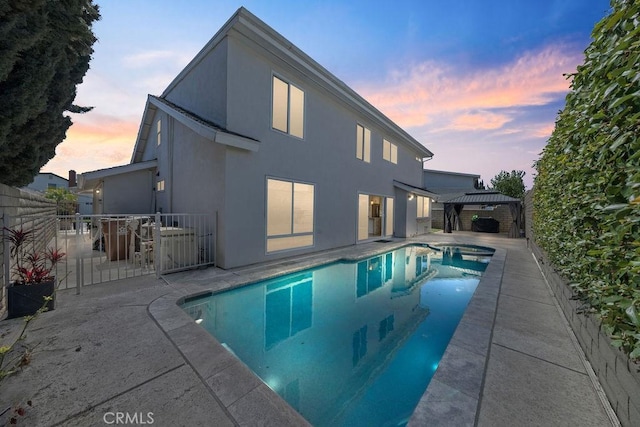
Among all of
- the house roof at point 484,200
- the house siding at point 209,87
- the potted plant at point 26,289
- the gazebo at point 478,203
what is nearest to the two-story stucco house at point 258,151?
the house siding at point 209,87

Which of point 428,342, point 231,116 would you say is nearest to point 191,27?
point 231,116

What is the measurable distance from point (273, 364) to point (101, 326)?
2.56 metres

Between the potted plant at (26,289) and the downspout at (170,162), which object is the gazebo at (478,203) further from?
the potted plant at (26,289)

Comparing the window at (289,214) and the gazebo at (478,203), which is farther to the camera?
the gazebo at (478,203)

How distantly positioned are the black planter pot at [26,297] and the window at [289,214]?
4.79m

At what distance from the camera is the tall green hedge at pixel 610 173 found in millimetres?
1571

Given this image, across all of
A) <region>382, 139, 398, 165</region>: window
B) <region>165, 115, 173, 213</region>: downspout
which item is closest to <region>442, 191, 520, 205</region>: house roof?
<region>382, 139, 398, 165</region>: window

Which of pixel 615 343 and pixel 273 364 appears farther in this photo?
pixel 273 364

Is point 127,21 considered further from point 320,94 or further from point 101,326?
point 101,326

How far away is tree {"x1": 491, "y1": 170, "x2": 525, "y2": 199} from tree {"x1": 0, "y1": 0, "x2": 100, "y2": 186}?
35320 mm

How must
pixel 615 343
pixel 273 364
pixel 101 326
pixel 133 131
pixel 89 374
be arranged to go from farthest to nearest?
pixel 133 131 → pixel 101 326 → pixel 273 364 → pixel 89 374 → pixel 615 343

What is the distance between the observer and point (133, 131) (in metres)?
13.4

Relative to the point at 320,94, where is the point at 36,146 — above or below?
below

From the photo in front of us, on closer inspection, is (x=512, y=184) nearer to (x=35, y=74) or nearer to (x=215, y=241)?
(x=215, y=241)
